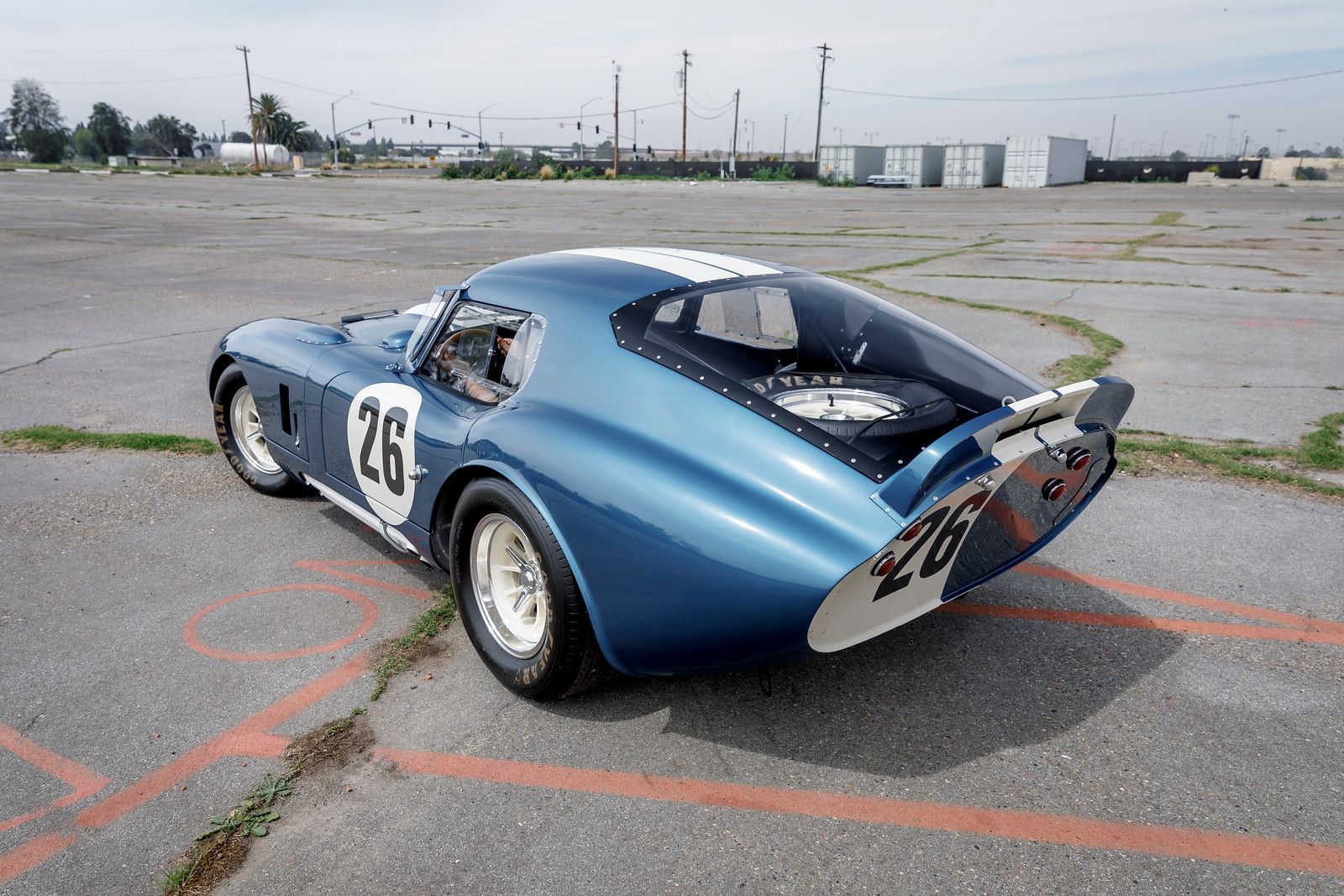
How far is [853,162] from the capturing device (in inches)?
2653

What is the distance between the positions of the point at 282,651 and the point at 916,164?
2647 inches

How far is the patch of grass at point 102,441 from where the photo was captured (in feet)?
18.7

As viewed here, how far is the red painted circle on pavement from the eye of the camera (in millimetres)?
3383

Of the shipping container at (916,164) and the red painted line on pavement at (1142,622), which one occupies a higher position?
the shipping container at (916,164)

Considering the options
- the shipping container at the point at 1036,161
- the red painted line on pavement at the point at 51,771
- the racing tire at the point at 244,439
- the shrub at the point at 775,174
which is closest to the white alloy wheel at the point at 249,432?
the racing tire at the point at 244,439

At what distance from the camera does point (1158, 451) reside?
563 cm

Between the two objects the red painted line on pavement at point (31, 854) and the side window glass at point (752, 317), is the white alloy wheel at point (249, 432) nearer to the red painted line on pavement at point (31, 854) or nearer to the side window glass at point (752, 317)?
the red painted line on pavement at point (31, 854)

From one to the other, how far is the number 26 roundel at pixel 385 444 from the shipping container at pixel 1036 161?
63.0 meters

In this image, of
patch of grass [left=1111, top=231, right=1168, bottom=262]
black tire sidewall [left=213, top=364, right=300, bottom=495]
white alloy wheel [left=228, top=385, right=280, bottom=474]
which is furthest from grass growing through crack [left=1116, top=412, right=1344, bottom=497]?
patch of grass [left=1111, top=231, right=1168, bottom=262]

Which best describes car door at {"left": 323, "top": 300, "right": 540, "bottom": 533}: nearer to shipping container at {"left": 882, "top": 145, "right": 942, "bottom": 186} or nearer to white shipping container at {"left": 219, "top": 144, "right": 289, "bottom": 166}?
shipping container at {"left": 882, "top": 145, "right": 942, "bottom": 186}

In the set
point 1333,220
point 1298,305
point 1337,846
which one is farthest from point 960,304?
Result: point 1333,220

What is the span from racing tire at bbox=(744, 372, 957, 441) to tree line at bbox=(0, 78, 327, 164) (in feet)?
365

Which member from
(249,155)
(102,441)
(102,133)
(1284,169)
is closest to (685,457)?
(102,441)

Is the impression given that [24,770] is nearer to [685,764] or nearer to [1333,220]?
A: [685,764]
